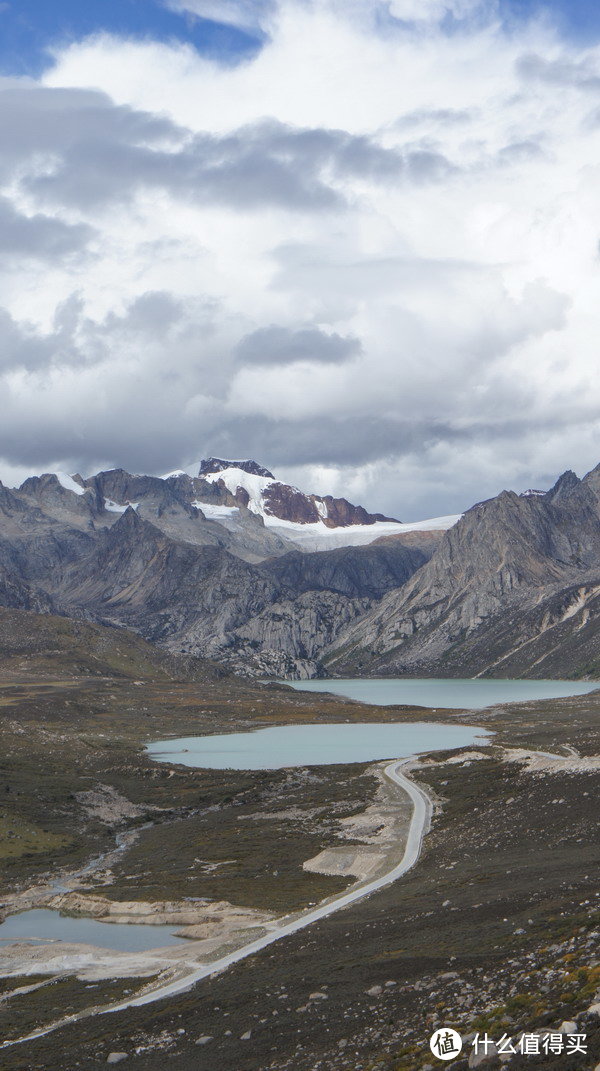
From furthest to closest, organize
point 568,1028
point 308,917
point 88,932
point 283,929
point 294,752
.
Answer: point 294,752, point 88,932, point 308,917, point 283,929, point 568,1028

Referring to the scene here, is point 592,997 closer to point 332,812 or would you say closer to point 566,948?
point 566,948

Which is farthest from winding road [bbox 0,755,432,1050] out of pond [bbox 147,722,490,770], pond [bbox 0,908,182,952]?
pond [bbox 147,722,490,770]

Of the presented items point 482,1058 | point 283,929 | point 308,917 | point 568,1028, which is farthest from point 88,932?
point 568,1028

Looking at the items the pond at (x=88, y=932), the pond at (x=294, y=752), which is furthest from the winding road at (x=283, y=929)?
the pond at (x=294, y=752)

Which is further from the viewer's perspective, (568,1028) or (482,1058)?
(482,1058)

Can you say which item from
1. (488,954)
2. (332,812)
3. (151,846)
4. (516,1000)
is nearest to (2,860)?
(151,846)

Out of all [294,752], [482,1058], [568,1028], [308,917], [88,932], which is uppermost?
[568,1028]

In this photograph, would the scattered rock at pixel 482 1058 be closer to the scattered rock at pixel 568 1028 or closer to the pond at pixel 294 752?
Answer: the scattered rock at pixel 568 1028

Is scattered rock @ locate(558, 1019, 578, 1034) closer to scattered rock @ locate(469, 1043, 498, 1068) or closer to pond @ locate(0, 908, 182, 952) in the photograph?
scattered rock @ locate(469, 1043, 498, 1068)

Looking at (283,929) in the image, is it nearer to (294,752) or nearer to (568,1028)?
(568,1028)
